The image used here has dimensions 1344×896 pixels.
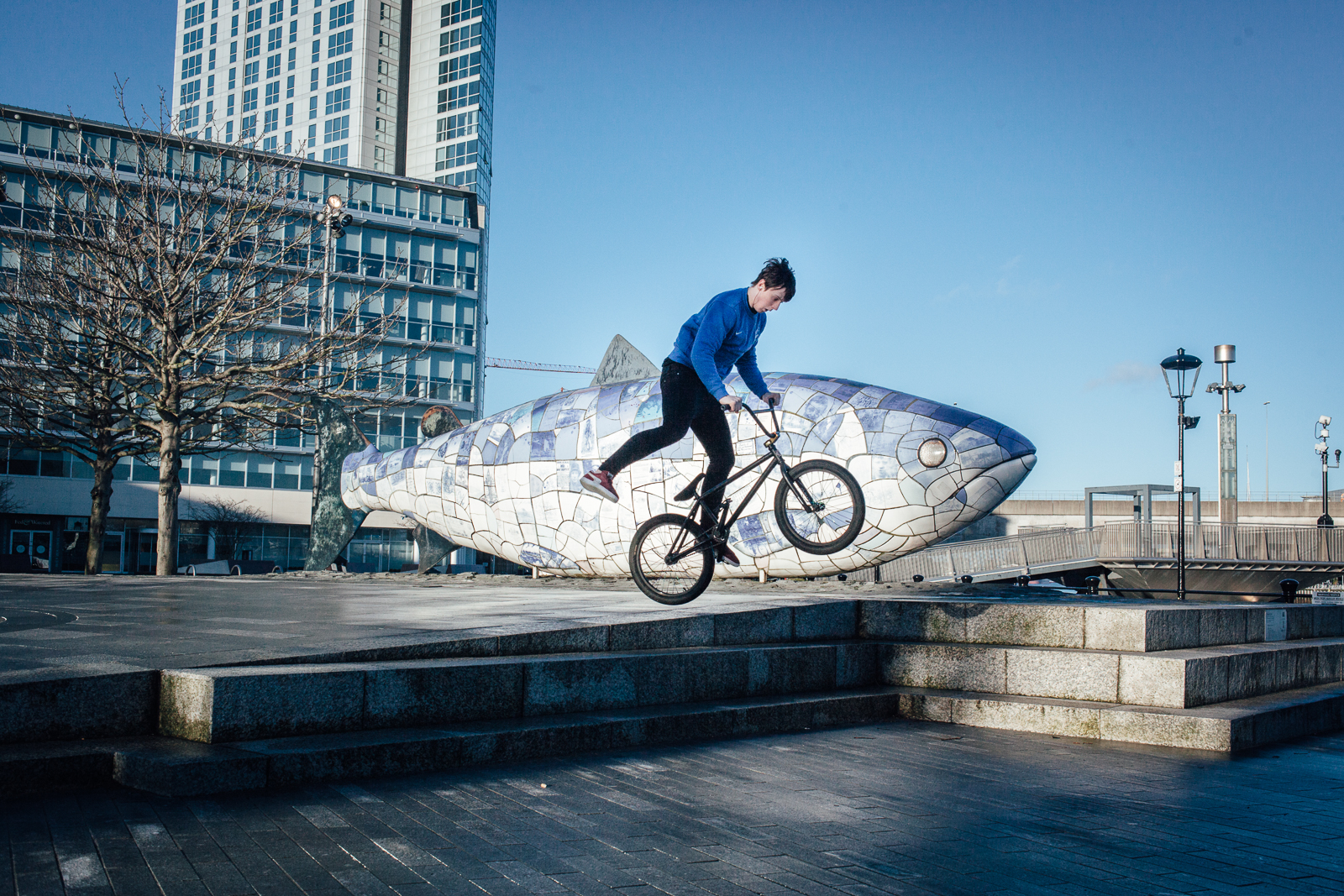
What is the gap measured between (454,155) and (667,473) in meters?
73.6

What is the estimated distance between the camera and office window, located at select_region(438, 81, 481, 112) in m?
82.8

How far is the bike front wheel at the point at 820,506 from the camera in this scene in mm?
7824

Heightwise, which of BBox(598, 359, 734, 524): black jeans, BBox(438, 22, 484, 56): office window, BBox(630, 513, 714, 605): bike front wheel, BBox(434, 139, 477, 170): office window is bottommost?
BBox(630, 513, 714, 605): bike front wheel

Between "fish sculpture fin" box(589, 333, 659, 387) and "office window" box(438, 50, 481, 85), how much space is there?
2849 inches

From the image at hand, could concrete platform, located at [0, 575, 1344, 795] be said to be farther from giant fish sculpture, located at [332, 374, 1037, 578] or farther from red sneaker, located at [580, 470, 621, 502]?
giant fish sculpture, located at [332, 374, 1037, 578]

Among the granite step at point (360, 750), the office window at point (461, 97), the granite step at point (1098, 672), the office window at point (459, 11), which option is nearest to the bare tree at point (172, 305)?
the granite step at point (1098, 672)

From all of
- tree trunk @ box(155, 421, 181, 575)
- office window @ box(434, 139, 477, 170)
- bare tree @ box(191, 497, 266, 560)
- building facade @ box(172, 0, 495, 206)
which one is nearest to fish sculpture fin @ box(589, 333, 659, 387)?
tree trunk @ box(155, 421, 181, 575)

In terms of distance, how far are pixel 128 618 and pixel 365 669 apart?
3.68 meters

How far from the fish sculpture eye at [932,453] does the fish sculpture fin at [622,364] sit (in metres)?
5.83

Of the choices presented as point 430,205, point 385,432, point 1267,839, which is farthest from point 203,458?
point 1267,839

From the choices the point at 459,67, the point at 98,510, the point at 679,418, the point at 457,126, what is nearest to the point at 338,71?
the point at 459,67

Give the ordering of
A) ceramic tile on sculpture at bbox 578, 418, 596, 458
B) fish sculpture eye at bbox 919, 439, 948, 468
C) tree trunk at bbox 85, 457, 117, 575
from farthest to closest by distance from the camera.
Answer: tree trunk at bbox 85, 457, 117, 575 → ceramic tile on sculpture at bbox 578, 418, 596, 458 → fish sculpture eye at bbox 919, 439, 948, 468

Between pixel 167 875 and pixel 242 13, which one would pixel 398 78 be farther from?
pixel 167 875

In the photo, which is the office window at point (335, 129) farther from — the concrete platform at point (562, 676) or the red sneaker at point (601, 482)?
the red sneaker at point (601, 482)
